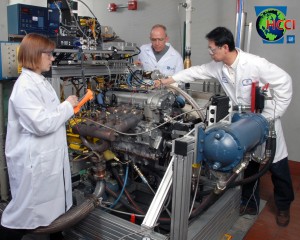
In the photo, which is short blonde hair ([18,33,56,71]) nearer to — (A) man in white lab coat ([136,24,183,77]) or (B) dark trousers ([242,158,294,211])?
(A) man in white lab coat ([136,24,183,77])

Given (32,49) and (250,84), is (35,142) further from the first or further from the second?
(250,84)

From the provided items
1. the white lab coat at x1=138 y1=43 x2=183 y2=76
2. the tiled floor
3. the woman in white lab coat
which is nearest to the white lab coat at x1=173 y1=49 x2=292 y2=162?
the tiled floor

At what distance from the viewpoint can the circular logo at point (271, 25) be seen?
3.26 meters

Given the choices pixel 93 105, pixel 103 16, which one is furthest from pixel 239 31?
pixel 103 16

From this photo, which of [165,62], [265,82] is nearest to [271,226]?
[265,82]

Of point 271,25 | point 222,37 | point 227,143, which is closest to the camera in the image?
point 227,143

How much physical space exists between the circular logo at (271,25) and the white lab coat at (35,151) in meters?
2.58

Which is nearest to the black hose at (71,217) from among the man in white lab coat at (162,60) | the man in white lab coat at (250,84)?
the man in white lab coat at (250,84)

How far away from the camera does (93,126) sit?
6.47ft

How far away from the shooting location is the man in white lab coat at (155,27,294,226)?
7.30ft

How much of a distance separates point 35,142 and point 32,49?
49 centimetres

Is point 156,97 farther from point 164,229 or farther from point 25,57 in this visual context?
point 164,229

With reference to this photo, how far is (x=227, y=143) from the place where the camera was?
4.78 feet

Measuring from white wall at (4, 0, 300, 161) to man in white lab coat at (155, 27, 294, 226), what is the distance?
112cm
